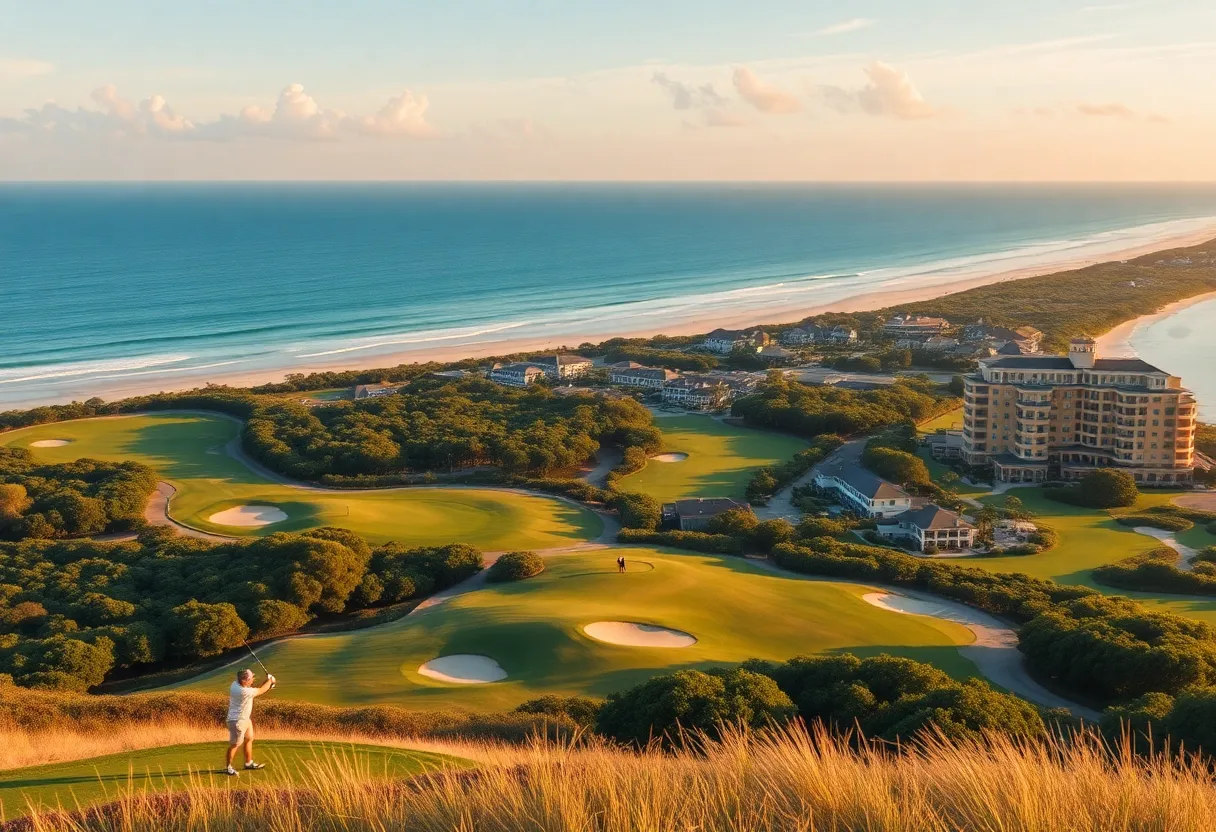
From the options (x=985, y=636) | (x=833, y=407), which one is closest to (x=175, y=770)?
(x=985, y=636)

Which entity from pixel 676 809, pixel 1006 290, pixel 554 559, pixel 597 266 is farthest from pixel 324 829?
pixel 597 266

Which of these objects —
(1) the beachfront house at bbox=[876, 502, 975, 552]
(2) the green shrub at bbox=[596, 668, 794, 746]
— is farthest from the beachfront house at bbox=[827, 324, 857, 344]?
(2) the green shrub at bbox=[596, 668, 794, 746]

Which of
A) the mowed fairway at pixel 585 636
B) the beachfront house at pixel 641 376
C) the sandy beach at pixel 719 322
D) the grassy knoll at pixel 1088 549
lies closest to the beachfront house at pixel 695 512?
the mowed fairway at pixel 585 636

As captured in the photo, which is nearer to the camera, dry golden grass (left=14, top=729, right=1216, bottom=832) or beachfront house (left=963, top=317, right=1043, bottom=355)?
dry golden grass (left=14, top=729, right=1216, bottom=832)

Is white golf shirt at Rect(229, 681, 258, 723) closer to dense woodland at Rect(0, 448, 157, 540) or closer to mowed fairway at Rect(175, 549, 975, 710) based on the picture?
mowed fairway at Rect(175, 549, 975, 710)

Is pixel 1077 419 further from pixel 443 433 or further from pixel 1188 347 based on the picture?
pixel 1188 347

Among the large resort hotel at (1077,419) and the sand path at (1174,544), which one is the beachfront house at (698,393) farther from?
the sand path at (1174,544)
